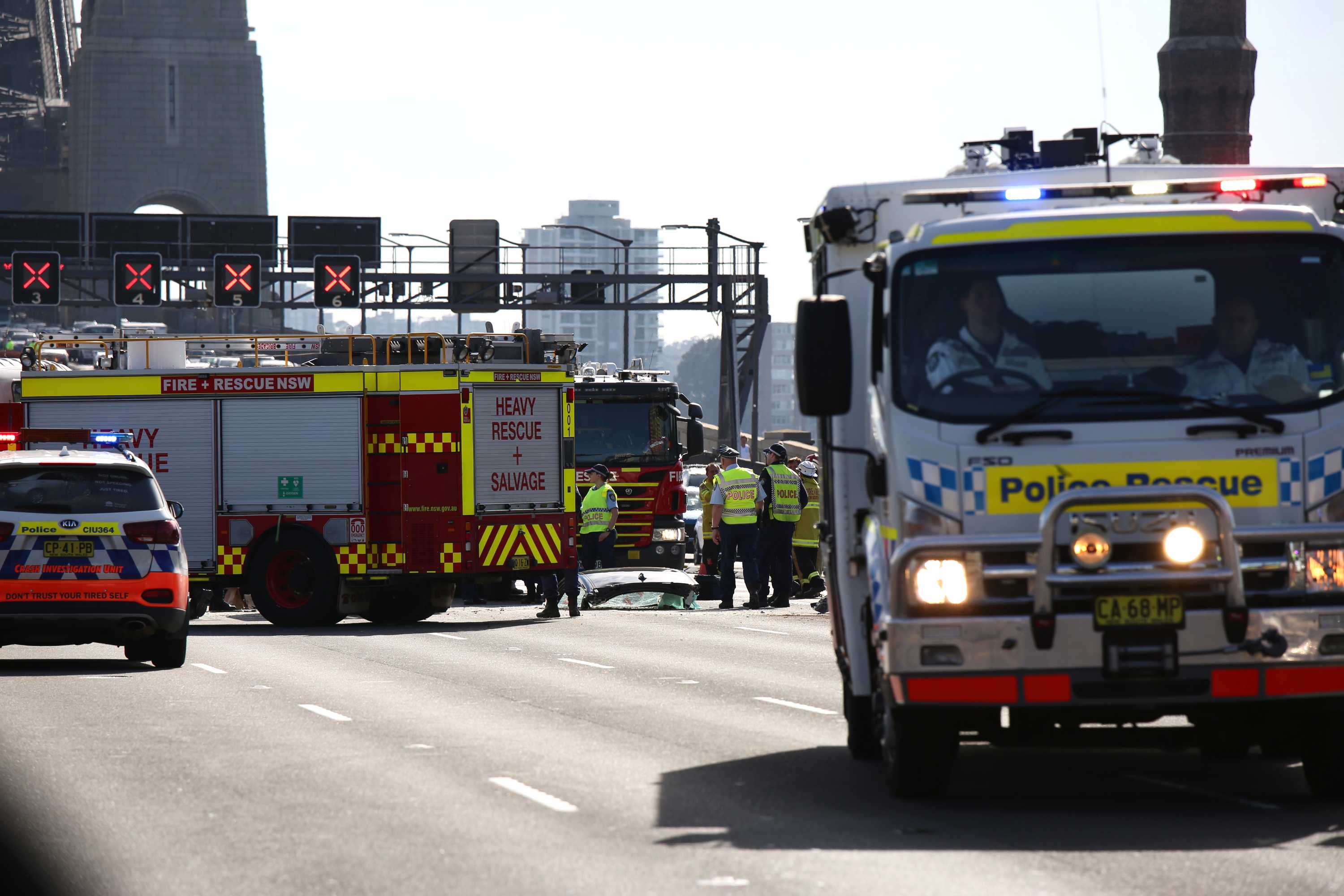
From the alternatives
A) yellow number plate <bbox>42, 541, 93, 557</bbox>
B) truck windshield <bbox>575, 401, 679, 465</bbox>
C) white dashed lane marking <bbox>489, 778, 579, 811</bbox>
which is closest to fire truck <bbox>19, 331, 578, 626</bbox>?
yellow number plate <bbox>42, 541, 93, 557</bbox>

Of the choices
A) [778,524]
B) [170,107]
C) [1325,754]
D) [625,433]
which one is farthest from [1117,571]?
[170,107]

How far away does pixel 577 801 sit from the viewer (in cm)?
970

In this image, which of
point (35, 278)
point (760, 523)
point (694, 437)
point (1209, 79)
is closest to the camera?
point (760, 523)

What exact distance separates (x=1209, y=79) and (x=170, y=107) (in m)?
65.1

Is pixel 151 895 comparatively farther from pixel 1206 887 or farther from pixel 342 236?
pixel 342 236

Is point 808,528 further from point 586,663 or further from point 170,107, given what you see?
point 170,107

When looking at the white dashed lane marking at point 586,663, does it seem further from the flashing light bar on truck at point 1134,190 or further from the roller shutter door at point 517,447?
the flashing light bar on truck at point 1134,190

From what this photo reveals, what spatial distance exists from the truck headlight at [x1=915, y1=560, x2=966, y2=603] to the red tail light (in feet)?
31.8

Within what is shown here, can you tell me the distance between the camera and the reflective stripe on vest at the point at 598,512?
2788cm

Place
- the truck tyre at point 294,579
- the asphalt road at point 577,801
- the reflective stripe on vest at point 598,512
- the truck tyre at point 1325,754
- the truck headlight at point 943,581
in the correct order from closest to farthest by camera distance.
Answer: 1. the asphalt road at point 577,801
2. the truck headlight at point 943,581
3. the truck tyre at point 1325,754
4. the truck tyre at point 294,579
5. the reflective stripe on vest at point 598,512

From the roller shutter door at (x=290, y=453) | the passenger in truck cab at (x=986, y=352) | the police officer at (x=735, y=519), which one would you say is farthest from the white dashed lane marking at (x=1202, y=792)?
the police officer at (x=735, y=519)

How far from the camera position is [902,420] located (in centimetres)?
893

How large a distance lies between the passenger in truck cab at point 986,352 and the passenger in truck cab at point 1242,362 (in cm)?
66

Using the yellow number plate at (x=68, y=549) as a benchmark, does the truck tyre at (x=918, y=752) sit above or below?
below
